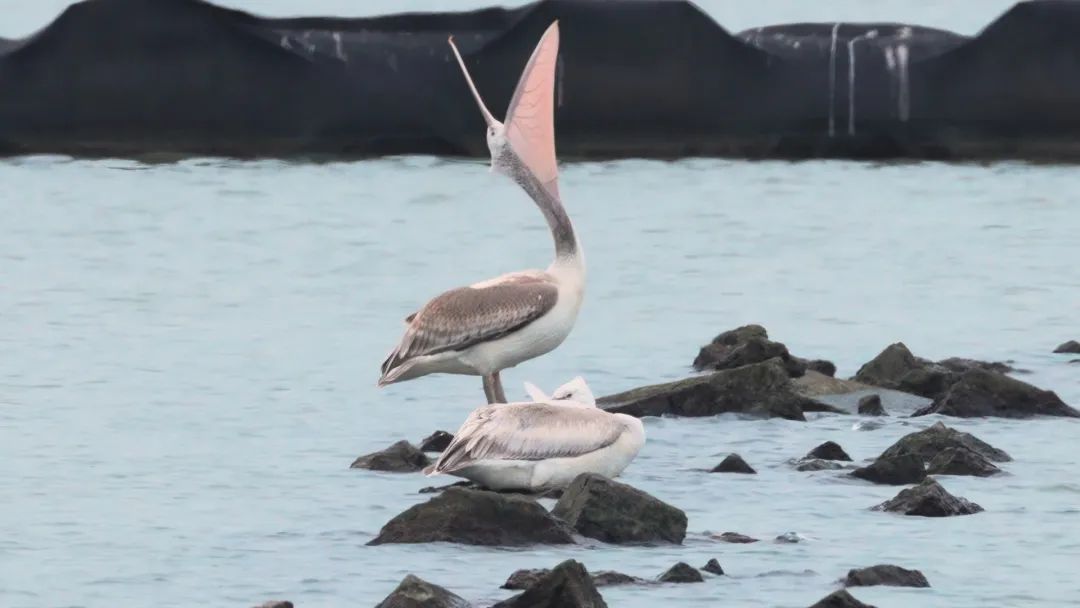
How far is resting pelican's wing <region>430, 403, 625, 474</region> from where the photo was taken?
479 inches

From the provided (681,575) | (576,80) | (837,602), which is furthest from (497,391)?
(576,80)

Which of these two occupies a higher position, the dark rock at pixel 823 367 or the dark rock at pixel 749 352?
the dark rock at pixel 749 352

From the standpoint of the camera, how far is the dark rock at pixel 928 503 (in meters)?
12.1

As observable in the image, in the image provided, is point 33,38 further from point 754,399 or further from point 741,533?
point 741,533

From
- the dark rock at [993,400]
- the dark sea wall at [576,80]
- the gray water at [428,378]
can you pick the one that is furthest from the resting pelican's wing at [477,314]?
the dark sea wall at [576,80]

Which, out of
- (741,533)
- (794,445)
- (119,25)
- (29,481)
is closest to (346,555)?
(741,533)

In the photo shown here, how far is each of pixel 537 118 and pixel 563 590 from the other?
538 cm

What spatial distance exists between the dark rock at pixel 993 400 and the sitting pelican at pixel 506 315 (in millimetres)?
2809

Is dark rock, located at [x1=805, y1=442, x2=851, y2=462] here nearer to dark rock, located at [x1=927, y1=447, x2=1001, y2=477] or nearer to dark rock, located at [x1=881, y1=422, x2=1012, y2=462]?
dark rock, located at [x1=881, y1=422, x2=1012, y2=462]

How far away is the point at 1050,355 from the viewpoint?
62.2ft

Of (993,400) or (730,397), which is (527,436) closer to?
(730,397)

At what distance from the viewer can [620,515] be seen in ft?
37.6

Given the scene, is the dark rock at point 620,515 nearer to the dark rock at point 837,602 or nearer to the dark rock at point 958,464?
the dark rock at point 837,602

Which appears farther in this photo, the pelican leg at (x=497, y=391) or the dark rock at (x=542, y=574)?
the pelican leg at (x=497, y=391)
